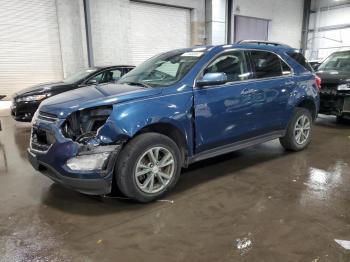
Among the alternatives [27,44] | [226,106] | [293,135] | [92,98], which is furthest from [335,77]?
[27,44]

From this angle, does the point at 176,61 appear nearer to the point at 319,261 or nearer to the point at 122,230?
the point at 122,230

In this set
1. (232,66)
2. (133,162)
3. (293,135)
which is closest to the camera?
(133,162)

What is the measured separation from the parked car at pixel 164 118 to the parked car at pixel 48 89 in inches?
133

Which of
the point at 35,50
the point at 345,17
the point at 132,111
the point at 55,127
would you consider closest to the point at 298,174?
the point at 132,111

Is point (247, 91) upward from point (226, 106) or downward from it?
upward

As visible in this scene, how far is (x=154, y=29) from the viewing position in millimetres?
13328

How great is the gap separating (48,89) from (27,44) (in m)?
4.75

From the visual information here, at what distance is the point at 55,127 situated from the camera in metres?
3.03

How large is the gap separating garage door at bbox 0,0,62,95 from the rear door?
8.91 metres

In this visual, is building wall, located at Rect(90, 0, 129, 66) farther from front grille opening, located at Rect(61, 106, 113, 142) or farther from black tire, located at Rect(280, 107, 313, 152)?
front grille opening, located at Rect(61, 106, 113, 142)

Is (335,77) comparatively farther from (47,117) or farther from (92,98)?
(47,117)

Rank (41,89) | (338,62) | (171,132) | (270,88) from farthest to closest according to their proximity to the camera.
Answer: (338,62)
(41,89)
(270,88)
(171,132)

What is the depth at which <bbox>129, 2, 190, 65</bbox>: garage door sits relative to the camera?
12727 millimetres

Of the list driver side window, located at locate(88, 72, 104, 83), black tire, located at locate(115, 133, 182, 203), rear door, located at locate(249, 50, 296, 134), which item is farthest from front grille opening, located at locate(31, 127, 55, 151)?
driver side window, located at locate(88, 72, 104, 83)
